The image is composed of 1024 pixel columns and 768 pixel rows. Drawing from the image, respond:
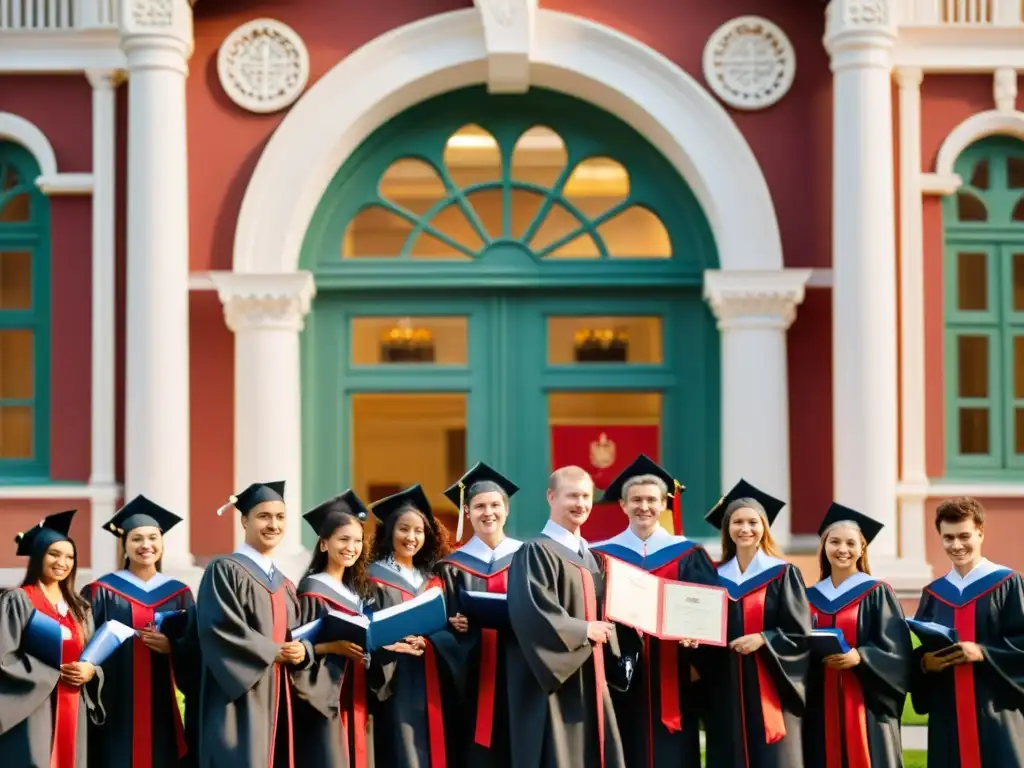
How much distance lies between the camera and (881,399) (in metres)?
12.7

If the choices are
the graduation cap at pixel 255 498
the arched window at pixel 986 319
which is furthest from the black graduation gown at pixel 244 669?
the arched window at pixel 986 319

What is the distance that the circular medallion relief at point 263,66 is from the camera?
13453mm

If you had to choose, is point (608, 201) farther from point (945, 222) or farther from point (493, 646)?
point (493, 646)

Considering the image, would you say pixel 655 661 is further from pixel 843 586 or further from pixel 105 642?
pixel 105 642

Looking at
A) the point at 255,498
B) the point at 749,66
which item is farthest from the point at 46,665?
the point at 749,66

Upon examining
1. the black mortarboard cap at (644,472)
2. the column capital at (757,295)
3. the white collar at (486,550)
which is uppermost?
the column capital at (757,295)

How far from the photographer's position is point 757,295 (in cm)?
1313

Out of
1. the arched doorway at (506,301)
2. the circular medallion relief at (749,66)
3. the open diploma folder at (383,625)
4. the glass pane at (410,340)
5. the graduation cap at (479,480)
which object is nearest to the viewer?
the open diploma folder at (383,625)

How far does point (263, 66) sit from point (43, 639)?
6.64 meters

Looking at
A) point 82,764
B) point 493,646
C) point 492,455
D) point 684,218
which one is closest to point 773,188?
point 684,218

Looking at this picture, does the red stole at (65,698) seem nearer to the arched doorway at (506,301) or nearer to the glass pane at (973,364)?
the arched doorway at (506,301)

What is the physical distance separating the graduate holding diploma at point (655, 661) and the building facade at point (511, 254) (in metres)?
4.43

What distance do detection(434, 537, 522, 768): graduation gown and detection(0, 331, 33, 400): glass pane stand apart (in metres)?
6.30

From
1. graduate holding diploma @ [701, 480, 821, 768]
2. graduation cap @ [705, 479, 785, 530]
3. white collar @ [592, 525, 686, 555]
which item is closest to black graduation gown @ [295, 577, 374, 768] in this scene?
white collar @ [592, 525, 686, 555]
